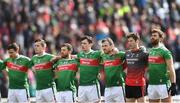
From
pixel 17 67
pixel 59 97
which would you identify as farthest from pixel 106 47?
pixel 17 67

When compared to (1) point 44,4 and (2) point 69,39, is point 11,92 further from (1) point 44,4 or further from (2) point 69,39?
(1) point 44,4

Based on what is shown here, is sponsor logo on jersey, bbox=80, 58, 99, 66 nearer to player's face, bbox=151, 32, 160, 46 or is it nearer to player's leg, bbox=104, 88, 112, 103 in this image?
player's leg, bbox=104, 88, 112, 103

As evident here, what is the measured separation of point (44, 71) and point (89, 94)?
1.33m

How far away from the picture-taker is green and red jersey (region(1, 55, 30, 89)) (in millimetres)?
23797

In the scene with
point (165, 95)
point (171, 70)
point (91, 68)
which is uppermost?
point (91, 68)

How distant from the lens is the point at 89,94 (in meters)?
23.0

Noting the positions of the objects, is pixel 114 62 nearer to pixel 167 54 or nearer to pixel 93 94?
pixel 93 94

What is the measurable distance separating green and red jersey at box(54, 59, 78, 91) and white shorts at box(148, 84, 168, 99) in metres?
2.10

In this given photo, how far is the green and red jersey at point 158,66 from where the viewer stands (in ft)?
71.8

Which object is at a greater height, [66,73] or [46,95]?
[66,73]

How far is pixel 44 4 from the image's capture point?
3506cm

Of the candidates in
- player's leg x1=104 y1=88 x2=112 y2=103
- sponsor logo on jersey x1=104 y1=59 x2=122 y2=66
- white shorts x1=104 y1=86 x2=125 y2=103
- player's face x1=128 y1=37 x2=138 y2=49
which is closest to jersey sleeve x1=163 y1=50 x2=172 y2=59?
player's face x1=128 y1=37 x2=138 y2=49

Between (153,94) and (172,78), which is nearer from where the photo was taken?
(172,78)

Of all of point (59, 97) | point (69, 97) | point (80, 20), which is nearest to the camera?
point (69, 97)
